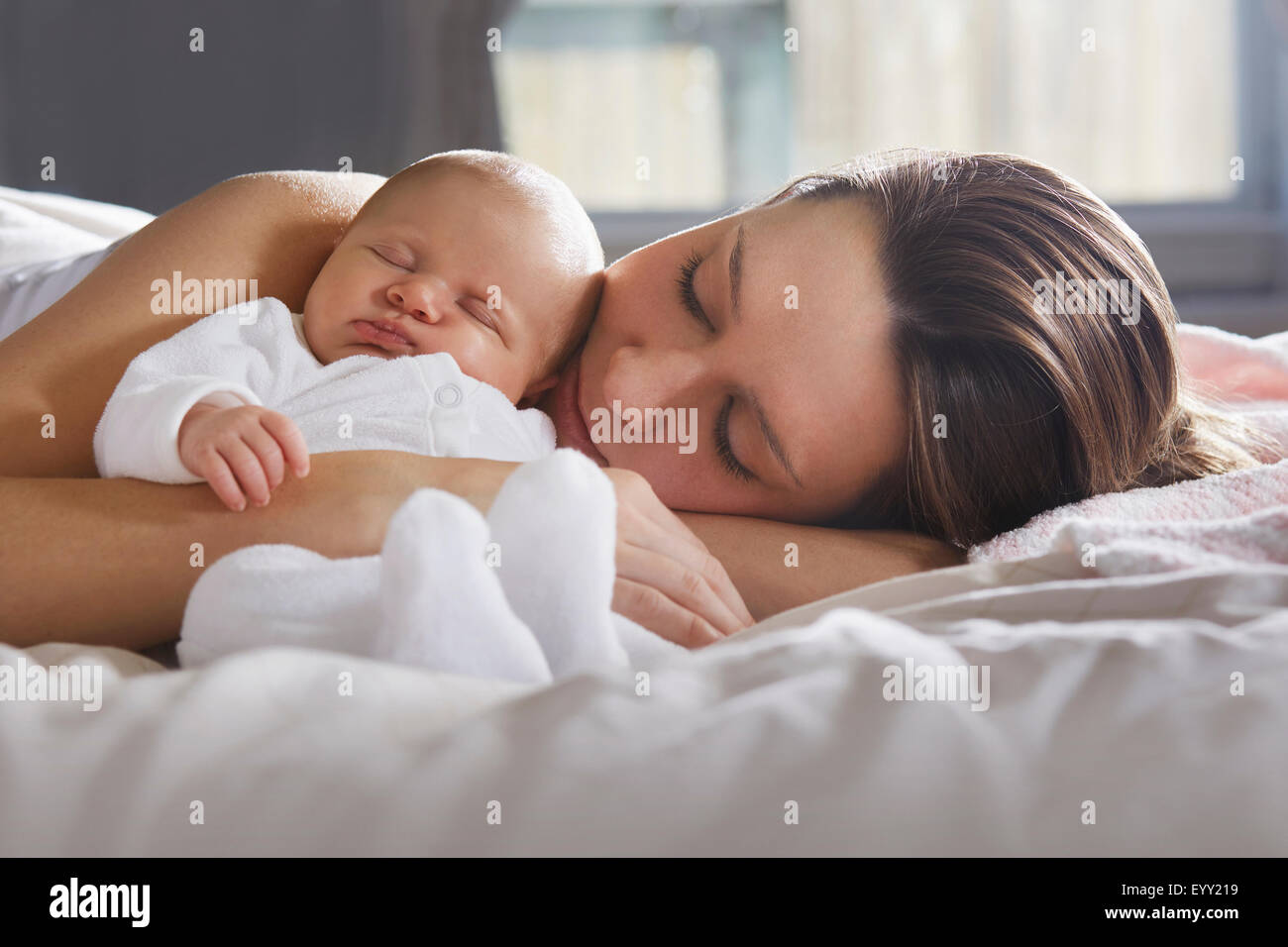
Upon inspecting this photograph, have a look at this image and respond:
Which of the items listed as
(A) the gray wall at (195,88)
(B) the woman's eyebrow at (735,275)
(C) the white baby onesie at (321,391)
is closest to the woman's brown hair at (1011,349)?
(B) the woman's eyebrow at (735,275)

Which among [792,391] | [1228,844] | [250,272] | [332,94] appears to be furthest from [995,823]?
[332,94]

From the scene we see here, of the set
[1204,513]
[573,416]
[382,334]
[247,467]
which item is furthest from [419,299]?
[1204,513]

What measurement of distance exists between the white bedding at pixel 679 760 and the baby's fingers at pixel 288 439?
0.21 meters

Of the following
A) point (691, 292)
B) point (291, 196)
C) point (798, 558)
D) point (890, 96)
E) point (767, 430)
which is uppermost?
point (890, 96)

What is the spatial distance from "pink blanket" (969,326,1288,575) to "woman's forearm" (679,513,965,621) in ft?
0.21

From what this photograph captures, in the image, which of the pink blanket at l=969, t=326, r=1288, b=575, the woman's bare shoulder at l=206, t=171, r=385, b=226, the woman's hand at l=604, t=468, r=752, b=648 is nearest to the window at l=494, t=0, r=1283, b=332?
the pink blanket at l=969, t=326, r=1288, b=575

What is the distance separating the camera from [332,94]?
2.93 m

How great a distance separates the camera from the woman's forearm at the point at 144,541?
2.18 ft

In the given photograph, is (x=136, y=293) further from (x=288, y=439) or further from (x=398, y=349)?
(x=288, y=439)

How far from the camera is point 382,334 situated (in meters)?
0.92

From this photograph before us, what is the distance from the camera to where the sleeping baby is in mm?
708

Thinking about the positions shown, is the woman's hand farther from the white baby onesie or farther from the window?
the window

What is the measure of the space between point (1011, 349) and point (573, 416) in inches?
16.6
